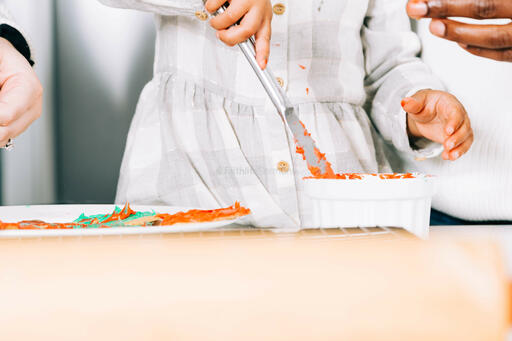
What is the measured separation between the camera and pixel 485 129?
89 centimetres

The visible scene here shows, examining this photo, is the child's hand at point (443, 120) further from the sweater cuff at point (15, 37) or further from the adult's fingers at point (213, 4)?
the sweater cuff at point (15, 37)

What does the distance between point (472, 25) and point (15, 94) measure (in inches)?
19.2

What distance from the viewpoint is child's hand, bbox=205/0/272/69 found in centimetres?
56

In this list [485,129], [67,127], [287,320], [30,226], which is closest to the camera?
[287,320]

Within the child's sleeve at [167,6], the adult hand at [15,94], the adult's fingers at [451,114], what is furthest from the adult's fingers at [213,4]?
the adult's fingers at [451,114]

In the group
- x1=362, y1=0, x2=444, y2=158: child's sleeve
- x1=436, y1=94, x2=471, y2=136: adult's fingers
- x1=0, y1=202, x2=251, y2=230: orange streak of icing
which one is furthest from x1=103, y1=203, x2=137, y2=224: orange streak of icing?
x1=362, y1=0, x2=444, y2=158: child's sleeve

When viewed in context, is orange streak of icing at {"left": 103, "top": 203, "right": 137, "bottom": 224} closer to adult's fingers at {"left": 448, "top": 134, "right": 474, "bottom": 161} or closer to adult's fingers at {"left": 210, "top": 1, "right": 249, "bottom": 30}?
adult's fingers at {"left": 210, "top": 1, "right": 249, "bottom": 30}

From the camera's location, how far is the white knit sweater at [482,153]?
0.87 m

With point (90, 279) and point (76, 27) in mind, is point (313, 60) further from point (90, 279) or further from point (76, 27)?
point (90, 279)

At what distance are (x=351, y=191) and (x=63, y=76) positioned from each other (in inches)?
42.1

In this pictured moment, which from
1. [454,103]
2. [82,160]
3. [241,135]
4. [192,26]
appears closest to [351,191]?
[454,103]

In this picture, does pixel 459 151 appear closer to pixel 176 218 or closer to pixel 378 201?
pixel 378 201

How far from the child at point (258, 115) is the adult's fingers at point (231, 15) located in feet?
1.11

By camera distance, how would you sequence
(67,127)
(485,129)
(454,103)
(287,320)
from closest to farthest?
(287,320)
(454,103)
(485,129)
(67,127)
